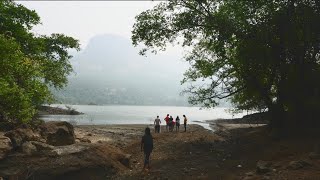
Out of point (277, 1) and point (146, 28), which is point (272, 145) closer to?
point (277, 1)

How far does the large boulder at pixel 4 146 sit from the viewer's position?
16981 millimetres

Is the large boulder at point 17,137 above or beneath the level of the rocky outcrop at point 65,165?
above

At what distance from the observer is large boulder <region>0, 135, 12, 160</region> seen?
17.0 m

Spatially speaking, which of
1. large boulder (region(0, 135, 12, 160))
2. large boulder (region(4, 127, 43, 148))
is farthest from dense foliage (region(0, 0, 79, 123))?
large boulder (region(0, 135, 12, 160))

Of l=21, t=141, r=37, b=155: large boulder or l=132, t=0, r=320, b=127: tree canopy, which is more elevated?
l=132, t=0, r=320, b=127: tree canopy

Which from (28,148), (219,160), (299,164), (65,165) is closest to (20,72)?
(28,148)

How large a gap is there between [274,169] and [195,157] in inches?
314

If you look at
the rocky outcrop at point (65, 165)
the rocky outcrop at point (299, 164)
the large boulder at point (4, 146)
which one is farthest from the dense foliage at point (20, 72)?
the rocky outcrop at point (299, 164)

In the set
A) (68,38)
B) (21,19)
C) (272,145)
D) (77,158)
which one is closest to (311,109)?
(272,145)

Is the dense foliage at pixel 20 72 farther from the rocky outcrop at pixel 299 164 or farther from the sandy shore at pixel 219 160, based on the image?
the rocky outcrop at pixel 299 164

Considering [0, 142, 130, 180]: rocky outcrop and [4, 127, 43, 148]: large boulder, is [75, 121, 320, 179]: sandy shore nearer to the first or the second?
[0, 142, 130, 180]: rocky outcrop

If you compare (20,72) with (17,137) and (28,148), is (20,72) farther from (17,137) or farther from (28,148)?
(28,148)

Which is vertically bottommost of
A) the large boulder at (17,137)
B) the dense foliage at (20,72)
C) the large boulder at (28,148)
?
the large boulder at (28,148)

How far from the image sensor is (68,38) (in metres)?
50.0
